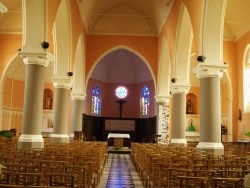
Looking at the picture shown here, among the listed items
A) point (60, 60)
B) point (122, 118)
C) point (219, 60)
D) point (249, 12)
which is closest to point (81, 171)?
point (219, 60)

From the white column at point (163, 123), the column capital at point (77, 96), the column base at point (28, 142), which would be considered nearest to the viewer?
the column base at point (28, 142)

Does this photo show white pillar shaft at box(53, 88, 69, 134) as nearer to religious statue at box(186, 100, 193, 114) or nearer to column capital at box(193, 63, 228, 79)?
column capital at box(193, 63, 228, 79)

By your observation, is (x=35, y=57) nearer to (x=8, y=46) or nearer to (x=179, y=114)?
(x=179, y=114)

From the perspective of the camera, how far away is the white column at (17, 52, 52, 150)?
1164 centimetres

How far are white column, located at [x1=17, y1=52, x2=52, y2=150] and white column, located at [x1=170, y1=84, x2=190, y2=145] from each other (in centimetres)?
792

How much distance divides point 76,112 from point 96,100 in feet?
30.3

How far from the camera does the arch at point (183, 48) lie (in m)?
17.2

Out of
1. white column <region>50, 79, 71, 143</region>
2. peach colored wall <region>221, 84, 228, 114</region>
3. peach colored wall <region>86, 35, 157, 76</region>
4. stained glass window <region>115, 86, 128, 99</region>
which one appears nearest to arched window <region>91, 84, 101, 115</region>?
stained glass window <region>115, 86, 128, 99</region>

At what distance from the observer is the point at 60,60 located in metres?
17.5

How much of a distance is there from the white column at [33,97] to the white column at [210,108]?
5.61 meters

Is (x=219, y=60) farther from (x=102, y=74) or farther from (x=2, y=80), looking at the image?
(x=102, y=74)

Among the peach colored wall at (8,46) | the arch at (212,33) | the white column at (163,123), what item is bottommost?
the white column at (163,123)

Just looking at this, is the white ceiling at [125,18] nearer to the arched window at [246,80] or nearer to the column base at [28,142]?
the arched window at [246,80]

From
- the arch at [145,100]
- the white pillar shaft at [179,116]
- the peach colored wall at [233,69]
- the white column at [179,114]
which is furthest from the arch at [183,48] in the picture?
the arch at [145,100]
